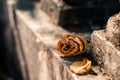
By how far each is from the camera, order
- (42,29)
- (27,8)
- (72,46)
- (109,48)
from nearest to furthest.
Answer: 1. (109,48)
2. (72,46)
3. (42,29)
4. (27,8)

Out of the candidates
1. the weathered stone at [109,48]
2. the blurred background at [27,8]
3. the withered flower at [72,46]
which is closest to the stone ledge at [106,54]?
the weathered stone at [109,48]

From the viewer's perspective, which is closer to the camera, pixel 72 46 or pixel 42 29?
pixel 72 46

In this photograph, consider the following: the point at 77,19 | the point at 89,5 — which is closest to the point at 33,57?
the point at 77,19

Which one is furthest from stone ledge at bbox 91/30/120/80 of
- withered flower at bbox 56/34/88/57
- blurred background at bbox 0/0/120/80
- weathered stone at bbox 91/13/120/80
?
blurred background at bbox 0/0/120/80

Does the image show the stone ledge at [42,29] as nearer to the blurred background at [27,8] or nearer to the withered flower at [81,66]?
the withered flower at [81,66]

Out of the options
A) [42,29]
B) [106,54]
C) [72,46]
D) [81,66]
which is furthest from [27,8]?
[106,54]

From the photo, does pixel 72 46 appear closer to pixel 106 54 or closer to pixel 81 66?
pixel 81 66

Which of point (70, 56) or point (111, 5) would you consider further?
point (111, 5)

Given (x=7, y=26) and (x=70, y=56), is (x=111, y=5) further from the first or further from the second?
(x=7, y=26)
